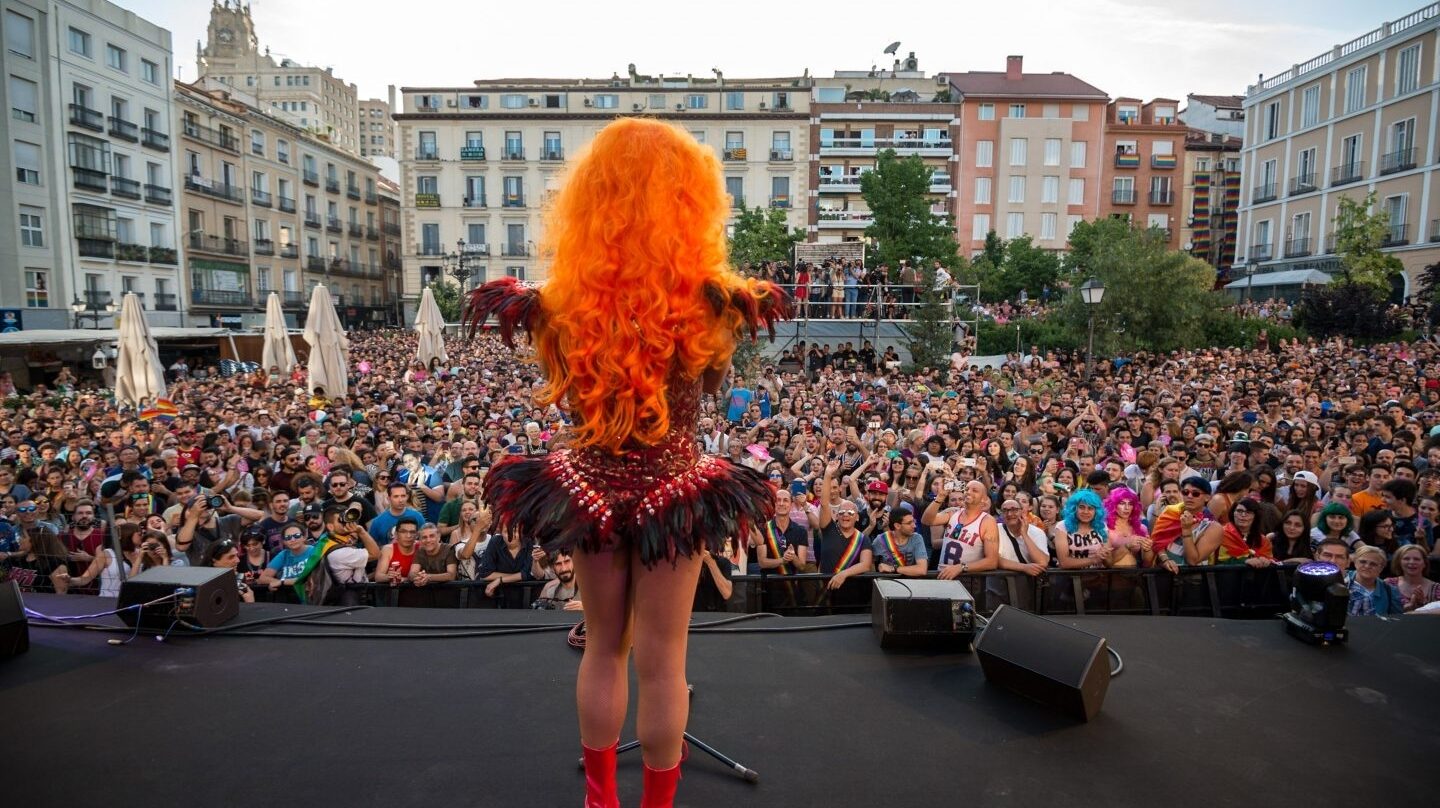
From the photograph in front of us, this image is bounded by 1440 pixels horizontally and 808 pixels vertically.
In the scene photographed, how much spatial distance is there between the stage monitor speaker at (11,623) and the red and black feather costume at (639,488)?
2.38 metres

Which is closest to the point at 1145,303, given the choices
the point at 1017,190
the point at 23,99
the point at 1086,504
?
the point at 1086,504

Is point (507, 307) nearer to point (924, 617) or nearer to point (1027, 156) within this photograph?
point (924, 617)

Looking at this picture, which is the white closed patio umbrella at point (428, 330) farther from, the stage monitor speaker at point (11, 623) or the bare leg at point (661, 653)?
the bare leg at point (661, 653)

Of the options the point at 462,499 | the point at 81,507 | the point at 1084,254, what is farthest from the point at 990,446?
the point at 1084,254

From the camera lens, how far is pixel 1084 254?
3581cm

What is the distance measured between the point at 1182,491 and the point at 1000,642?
12.7 feet

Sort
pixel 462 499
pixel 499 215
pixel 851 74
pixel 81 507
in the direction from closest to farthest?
1. pixel 81 507
2. pixel 462 499
3. pixel 499 215
4. pixel 851 74

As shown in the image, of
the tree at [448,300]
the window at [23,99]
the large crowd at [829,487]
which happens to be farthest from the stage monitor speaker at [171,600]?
the tree at [448,300]

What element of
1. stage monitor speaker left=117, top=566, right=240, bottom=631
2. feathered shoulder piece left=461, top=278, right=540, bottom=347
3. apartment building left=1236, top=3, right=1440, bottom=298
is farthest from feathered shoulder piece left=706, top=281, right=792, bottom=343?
apartment building left=1236, top=3, right=1440, bottom=298

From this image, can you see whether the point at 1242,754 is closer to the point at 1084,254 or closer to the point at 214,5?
the point at 1084,254

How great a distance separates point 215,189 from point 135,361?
29225 mm

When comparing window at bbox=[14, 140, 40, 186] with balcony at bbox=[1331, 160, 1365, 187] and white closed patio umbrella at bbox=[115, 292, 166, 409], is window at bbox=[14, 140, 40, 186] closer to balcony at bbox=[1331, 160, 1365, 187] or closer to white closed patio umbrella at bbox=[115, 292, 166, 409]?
white closed patio umbrella at bbox=[115, 292, 166, 409]

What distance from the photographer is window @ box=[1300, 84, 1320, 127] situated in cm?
3195

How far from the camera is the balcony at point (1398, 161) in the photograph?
27812 millimetres
